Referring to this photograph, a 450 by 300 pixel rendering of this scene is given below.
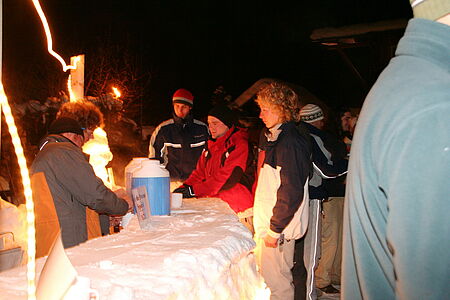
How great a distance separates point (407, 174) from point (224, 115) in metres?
4.06

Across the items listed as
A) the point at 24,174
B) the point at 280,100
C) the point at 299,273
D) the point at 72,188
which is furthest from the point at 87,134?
the point at 24,174

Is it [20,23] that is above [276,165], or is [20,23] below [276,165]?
above

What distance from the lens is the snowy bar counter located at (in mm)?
1627

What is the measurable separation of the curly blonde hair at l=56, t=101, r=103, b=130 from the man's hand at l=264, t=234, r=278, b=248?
1.91 metres

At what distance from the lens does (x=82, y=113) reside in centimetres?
399

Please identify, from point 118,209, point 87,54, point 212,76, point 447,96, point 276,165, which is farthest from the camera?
point 212,76

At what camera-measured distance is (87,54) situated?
17.3 m

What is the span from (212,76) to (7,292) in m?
26.9

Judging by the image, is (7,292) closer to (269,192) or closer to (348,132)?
(269,192)

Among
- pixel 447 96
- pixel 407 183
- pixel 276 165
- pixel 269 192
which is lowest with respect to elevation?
pixel 269 192

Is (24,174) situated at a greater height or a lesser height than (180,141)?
greater

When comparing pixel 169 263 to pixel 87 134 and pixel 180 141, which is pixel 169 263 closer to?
pixel 87 134

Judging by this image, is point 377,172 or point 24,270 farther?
point 24,270

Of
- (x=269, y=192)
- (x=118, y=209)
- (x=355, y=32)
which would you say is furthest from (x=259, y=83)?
(x=118, y=209)
